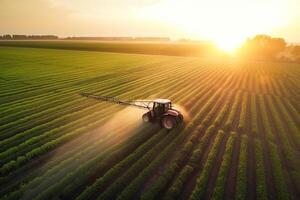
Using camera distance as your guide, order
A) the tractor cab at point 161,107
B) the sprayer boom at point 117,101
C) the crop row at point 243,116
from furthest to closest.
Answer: the sprayer boom at point 117,101 < the crop row at point 243,116 < the tractor cab at point 161,107

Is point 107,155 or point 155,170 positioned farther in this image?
point 107,155

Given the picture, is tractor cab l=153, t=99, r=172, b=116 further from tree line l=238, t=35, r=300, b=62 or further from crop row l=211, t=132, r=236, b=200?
A: tree line l=238, t=35, r=300, b=62

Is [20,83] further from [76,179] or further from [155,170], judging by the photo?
[155,170]

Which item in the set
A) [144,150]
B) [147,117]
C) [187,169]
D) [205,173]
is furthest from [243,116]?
[144,150]

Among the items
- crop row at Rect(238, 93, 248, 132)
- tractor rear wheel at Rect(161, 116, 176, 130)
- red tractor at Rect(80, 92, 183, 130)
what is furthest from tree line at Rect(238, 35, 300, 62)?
tractor rear wheel at Rect(161, 116, 176, 130)

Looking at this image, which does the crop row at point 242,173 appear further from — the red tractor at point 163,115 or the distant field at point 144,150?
the red tractor at point 163,115

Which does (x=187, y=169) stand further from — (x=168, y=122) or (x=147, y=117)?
(x=147, y=117)

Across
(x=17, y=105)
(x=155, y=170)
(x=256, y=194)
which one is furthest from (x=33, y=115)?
(x=256, y=194)

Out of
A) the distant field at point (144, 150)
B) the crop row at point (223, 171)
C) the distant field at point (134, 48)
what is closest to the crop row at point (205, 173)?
the distant field at point (144, 150)
